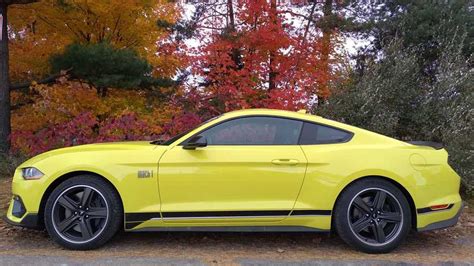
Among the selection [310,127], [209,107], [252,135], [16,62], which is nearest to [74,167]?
[252,135]

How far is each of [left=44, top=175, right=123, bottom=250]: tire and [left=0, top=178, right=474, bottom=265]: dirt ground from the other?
0.13 metres

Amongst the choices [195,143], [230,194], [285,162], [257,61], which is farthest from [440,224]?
[257,61]

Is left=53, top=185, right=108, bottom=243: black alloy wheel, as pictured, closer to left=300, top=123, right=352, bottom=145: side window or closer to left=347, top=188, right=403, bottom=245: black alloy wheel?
left=300, top=123, right=352, bottom=145: side window

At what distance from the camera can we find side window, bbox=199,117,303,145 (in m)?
5.11

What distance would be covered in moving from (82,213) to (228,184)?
1.45 m

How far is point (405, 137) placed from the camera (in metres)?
8.72

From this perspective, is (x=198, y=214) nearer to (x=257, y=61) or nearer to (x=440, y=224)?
(x=440, y=224)

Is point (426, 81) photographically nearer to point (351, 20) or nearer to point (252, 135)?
point (252, 135)

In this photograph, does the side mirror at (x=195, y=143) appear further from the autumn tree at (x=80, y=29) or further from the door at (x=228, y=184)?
the autumn tree at (x=80, y=29)

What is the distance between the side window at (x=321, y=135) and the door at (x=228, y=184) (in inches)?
9.6

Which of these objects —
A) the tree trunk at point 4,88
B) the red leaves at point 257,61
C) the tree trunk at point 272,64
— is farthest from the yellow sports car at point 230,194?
the tree trunk at point 272,64


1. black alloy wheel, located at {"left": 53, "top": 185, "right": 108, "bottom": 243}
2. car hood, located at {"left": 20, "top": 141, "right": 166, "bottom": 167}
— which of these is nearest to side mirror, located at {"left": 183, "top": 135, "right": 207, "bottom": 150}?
car hood, located at {"left": 20, "top": 141, "right": 166, "bottom": 167}

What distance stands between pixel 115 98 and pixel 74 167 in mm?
10758

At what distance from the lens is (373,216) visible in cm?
494
